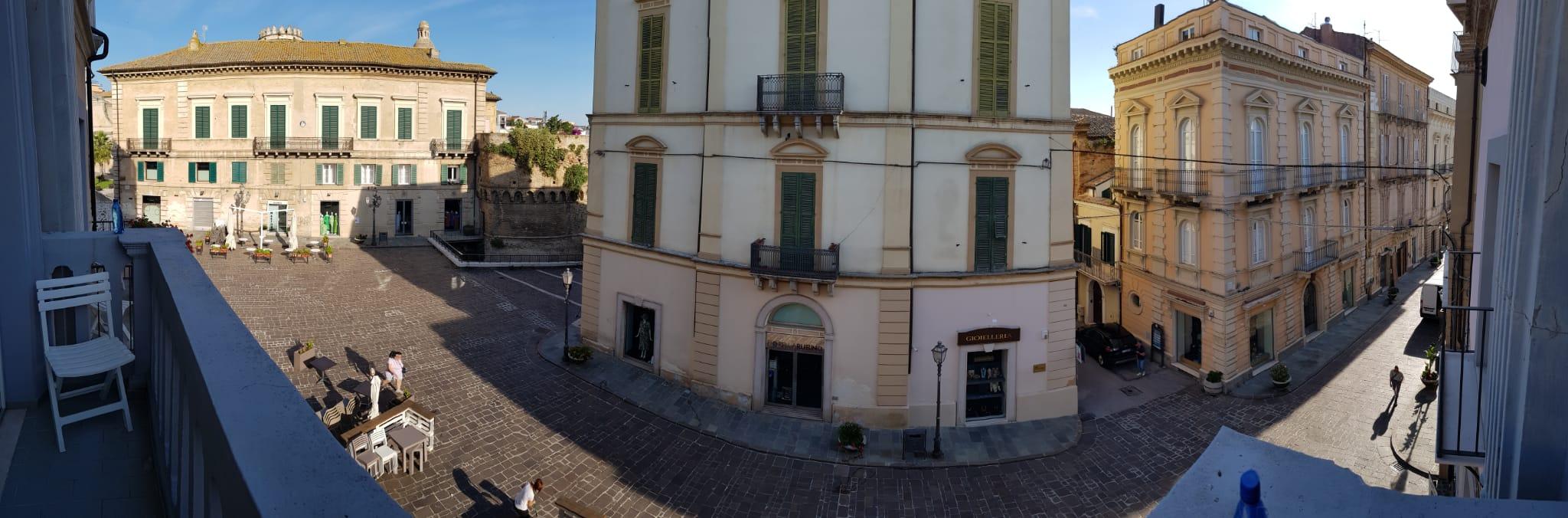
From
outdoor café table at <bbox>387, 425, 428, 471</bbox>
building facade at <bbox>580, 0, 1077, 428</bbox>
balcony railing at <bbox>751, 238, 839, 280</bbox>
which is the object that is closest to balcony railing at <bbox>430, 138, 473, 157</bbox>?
building facade at <bbox>580, 0, 1077, 428</bbox>

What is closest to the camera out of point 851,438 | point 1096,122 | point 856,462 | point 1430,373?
point 856,462

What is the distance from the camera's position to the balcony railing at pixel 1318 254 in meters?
25.5

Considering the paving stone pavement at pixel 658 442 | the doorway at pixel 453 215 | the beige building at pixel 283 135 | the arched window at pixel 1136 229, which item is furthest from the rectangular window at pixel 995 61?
the doorway at pixel 453 215

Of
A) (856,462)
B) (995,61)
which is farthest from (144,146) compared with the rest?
(995,61)

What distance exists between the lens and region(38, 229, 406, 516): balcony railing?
180 cm

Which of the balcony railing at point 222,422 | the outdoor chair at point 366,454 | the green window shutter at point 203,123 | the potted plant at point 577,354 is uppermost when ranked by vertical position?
the green window shutter at point 203,123

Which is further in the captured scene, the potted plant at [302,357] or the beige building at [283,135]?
the beige building at [283,135]

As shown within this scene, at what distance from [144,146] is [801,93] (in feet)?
144

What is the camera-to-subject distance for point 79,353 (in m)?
4.43

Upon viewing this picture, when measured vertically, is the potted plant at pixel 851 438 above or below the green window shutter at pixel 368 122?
below

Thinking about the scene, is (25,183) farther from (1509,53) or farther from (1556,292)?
(1509,53)

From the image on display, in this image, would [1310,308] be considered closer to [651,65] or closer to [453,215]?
[651,65]

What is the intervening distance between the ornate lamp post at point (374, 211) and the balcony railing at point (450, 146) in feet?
13.3

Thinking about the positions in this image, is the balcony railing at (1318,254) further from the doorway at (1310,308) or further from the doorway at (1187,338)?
the doorway at (1187,338)
